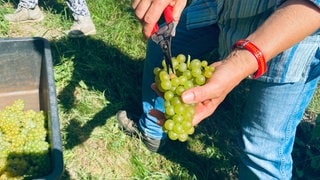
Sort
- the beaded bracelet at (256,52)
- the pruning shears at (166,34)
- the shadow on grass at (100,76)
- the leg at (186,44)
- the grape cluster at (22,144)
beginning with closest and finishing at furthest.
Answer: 1. the beaded bracelet at (256,52)
2. the pruning shears at (166,34)
3. the grape cluster at (22,144)
4. the leg at (186,44)
5. the shadow on grass at (100,76)

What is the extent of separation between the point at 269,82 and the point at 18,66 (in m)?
1.18

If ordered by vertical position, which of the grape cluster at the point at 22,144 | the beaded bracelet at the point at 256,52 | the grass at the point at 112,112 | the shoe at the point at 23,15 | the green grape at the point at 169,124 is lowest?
the grass at the point at 112,112

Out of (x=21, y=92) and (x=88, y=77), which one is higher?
(x=21, y=92)

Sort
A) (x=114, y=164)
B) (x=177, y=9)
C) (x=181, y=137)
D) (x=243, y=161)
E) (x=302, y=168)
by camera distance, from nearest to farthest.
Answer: (x=181, y=137) < (x=177, y=9) < (x=243, y=161) < (x=114, y=164) < (x=302, y=168)

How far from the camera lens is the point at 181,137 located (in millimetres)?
1724

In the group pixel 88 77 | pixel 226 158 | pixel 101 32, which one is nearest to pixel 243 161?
pixel 226 158

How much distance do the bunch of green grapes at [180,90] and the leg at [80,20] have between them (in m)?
2.02

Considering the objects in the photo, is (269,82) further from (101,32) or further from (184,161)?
(101,32)

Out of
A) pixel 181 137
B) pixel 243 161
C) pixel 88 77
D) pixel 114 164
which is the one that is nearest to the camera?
pixel 181 137

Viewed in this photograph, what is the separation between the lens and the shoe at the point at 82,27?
142 inches

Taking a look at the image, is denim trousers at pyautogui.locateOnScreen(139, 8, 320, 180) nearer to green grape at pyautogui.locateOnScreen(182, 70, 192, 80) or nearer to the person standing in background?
green grape at pyautogui.locateOnScreen(182, 70, 192, 80)

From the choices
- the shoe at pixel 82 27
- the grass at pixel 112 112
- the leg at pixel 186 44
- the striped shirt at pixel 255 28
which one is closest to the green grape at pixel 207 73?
the striped shirt at pixel 255 28

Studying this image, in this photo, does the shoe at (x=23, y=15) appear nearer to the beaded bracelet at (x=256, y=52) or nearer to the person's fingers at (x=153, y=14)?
the person's fingers at (x=153, y=14)

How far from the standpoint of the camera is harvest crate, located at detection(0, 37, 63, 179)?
6.90ft
